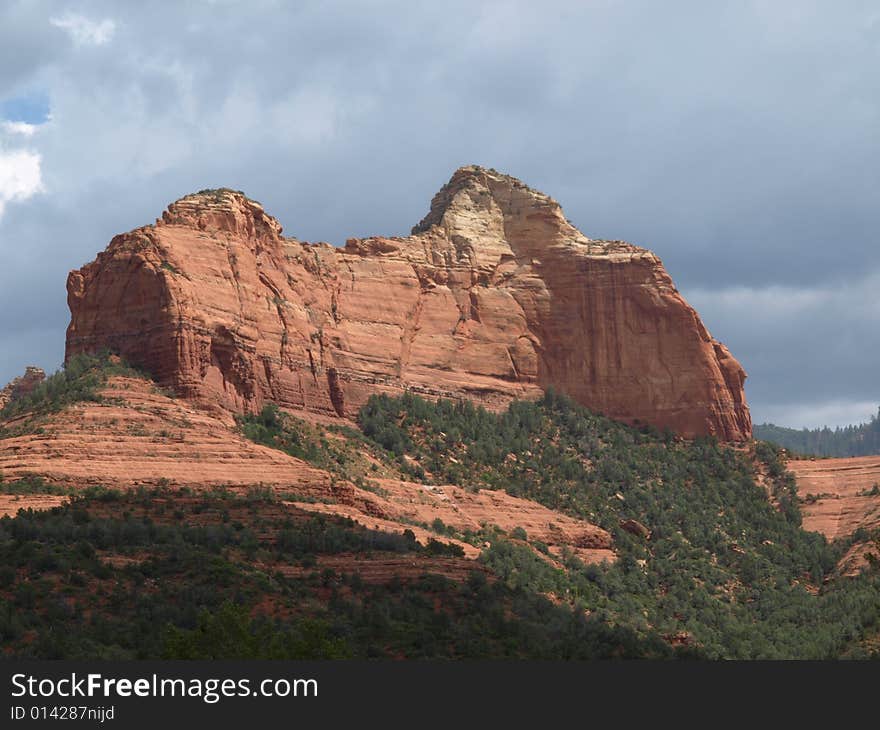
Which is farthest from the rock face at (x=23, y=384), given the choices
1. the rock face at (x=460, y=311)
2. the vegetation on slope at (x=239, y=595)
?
the vegetation on slope at (x=239, y=595)

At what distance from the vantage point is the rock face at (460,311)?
12700 cm

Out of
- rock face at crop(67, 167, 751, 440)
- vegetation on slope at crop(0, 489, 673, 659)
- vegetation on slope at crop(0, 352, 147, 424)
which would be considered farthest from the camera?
A: rock face at crop(67, 167, 751, 440)

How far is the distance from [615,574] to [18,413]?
1482 inches

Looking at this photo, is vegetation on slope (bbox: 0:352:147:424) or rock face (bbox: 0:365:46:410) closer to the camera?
vegetation on slope (bbox: 0:352:147:424)

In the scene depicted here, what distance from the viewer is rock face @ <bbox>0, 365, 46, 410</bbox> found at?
136125mm

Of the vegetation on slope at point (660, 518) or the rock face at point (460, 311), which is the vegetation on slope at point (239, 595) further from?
the rock face at point (460, 311)

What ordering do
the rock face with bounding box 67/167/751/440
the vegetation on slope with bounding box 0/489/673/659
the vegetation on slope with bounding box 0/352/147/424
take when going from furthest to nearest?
the rock face with bounding box 67/167/751/440 < the vegetation on slope with bounding box 0/352/147/424 < the vegetation on slope with bounding box 0/489/673/659

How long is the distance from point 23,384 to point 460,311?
33.2m

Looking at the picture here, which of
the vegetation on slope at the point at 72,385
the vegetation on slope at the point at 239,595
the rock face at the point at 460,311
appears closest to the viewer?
the vegetation on slope at the point at 239,595

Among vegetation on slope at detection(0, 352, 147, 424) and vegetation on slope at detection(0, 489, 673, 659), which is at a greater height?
vegetation on slope at detection(0, 352, 147, 424)

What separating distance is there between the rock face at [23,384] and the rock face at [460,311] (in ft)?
43.5

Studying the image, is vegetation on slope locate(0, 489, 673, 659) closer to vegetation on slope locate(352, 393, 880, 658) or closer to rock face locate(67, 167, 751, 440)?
vegetation on slope locate(352, 393, 880, 658)

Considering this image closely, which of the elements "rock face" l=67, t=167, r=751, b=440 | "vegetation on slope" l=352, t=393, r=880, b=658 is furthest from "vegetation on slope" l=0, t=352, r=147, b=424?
"vegetation on slope" l=352, t=393, r=880, b=658

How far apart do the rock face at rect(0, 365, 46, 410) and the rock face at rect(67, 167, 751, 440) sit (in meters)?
13.3
